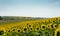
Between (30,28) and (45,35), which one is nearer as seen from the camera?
(45,35)

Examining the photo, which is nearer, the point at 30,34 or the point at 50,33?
the point at 50,33

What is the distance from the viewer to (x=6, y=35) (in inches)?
267

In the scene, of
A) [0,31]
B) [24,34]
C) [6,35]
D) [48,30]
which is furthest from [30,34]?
[0,31]

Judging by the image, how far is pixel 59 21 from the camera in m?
5.83

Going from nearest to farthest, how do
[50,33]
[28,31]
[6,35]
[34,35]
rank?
[50,33] → [34,35] → [28,31] → [6,35]

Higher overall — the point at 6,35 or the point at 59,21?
the point at 59,21

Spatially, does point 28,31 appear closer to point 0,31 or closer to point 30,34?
point 30,34

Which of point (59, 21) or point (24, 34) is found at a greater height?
point (59, 21)

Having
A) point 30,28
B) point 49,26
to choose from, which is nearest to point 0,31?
point 30,28

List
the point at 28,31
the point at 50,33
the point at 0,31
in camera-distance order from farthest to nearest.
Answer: the point at 0,31, the point at 28,31, the point at 50,33

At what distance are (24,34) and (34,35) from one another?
0.45 m

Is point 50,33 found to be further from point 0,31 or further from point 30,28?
point 0,31

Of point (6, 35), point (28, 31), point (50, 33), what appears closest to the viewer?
point (50, 33)

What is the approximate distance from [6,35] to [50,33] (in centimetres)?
202
